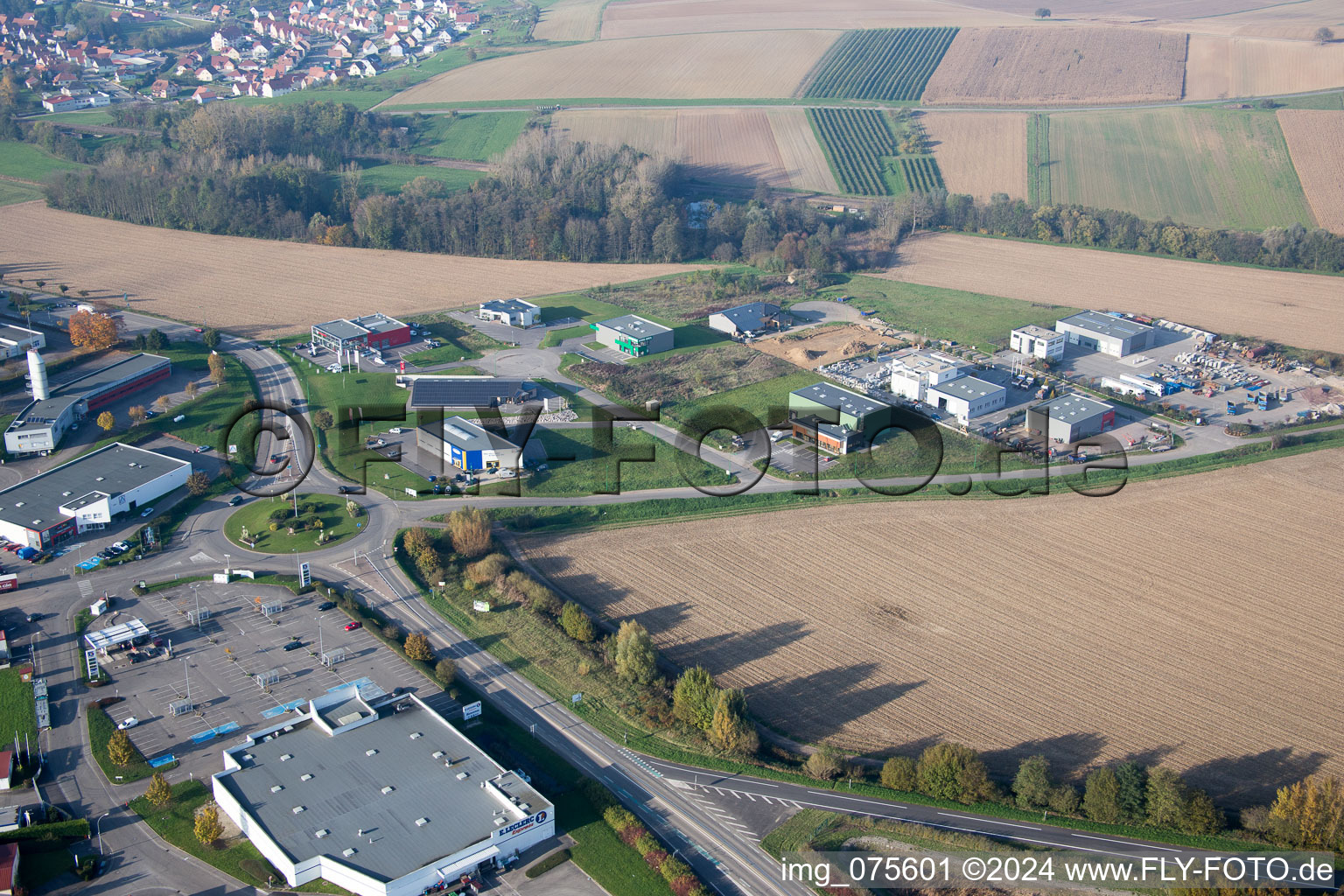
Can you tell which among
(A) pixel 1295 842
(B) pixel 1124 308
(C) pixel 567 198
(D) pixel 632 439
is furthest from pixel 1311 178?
(A) pixel 1295 842

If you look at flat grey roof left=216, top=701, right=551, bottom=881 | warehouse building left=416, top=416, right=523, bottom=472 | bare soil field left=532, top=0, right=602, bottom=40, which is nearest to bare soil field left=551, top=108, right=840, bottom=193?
bare soil field left=532, top=0, right=602, bottom=40

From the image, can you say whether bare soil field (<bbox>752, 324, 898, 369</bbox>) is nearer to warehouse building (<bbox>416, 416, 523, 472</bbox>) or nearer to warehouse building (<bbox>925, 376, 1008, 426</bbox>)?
warehouse building (<bbox>925, 376, 1008, 426</bbox>)

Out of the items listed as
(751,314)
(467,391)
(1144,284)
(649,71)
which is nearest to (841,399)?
(751,314)

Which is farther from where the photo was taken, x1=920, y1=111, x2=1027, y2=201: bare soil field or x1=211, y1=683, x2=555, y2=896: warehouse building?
x1=920, y1=111, x2=1027, y2=201: bare soil field

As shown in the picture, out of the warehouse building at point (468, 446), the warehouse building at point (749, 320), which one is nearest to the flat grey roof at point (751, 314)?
the warehouse building at point (749, 320)

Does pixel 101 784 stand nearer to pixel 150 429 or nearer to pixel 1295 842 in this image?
pixel 150 429

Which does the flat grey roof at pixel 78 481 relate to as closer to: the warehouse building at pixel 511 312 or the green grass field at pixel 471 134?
the warehouse building at pixel 511 312
